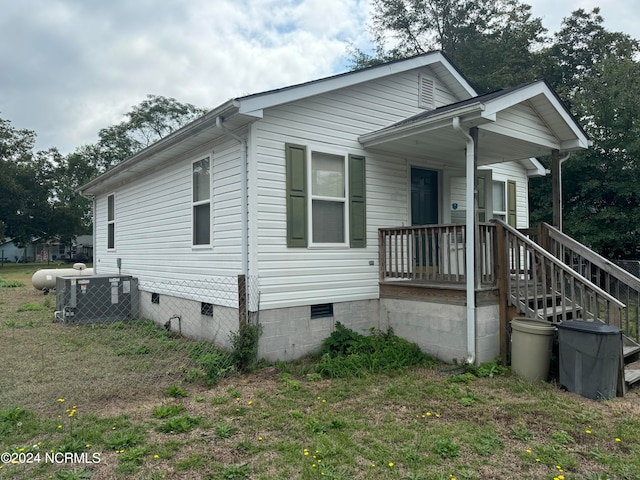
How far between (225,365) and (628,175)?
1340 cm

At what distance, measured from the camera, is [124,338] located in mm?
7258

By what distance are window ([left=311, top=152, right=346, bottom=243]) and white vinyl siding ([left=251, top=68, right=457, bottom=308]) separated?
177 millimetres

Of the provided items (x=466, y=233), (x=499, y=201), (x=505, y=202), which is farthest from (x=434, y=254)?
(x=505, y=202)

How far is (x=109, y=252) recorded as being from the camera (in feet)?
38.3

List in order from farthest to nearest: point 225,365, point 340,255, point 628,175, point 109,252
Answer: point 628,175, point 109,252, point 340,255, point 225,365

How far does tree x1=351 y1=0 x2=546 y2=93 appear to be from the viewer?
18.5 meters

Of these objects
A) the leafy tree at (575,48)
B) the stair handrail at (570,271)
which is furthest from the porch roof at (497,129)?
the leafy tree at (575,48)

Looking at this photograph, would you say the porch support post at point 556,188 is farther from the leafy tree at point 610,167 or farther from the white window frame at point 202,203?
the leafy tree at point 610,167

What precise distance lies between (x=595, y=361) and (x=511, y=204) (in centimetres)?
592

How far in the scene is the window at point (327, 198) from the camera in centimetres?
624

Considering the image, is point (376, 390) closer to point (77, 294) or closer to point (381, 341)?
point (381, 341)

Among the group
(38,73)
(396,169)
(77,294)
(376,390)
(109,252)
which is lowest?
(376,390)

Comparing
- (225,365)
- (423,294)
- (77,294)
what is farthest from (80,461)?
(77,294)

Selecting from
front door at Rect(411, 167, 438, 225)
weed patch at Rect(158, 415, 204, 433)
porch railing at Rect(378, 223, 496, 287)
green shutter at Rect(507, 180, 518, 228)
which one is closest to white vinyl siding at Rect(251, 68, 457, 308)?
porch railing at Rect(378, 223, 496, 287)
